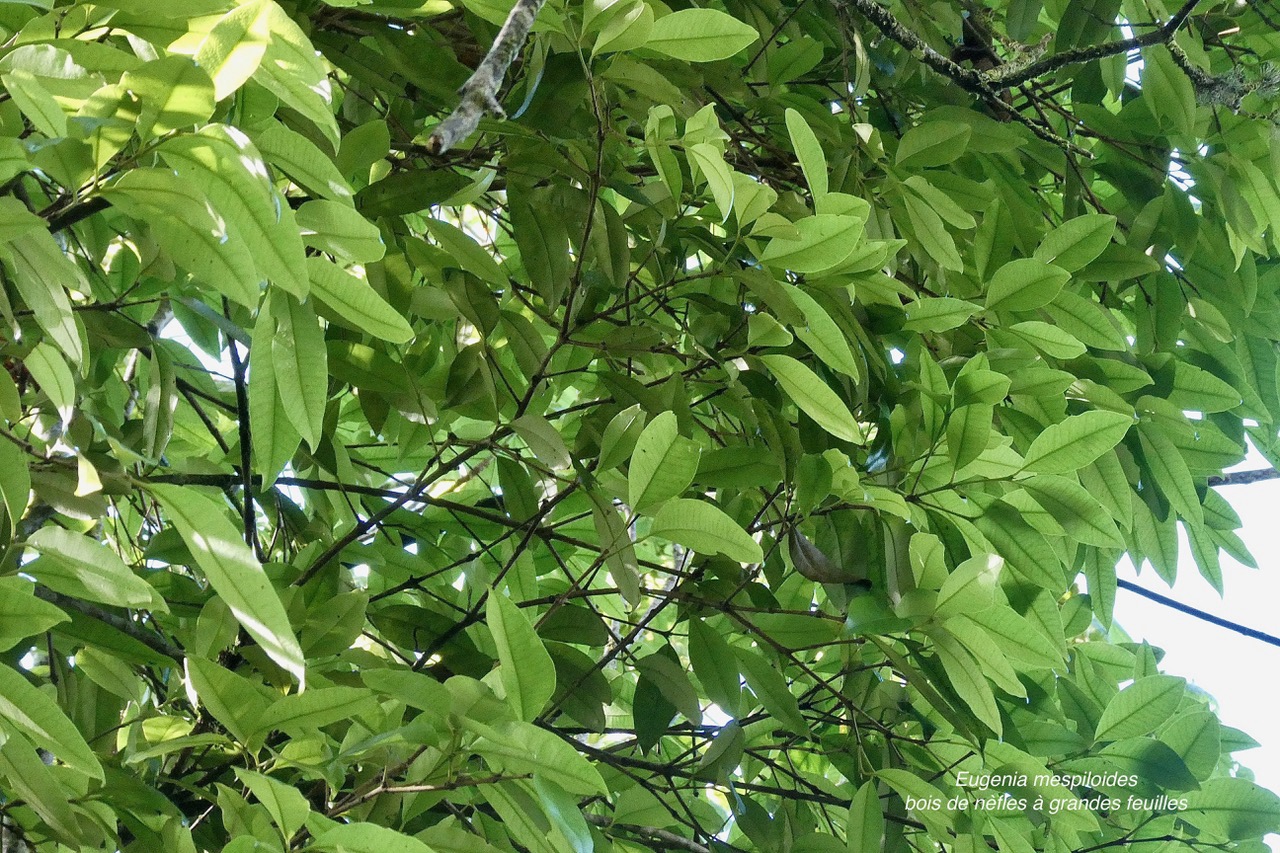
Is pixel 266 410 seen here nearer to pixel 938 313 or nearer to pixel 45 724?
pixel 45 724

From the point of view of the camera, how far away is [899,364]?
3.53 ft

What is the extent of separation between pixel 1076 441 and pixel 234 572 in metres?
0.65

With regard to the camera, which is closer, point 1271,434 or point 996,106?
point 996,106

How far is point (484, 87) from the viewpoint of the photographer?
1.69 ft

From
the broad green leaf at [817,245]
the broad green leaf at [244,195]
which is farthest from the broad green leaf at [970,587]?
the broad green leaf at [244,195]

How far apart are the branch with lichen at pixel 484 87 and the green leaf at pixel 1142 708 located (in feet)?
2.67

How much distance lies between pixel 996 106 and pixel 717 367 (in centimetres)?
45

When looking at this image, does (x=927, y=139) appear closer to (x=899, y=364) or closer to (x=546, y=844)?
(x=899, y=364)

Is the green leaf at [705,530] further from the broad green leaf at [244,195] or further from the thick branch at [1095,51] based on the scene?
the thick branch at [1095,51]

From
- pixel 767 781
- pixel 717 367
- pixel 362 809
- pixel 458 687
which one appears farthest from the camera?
pixel 767 781

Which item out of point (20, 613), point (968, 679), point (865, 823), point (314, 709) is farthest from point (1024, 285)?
point (20, 613)

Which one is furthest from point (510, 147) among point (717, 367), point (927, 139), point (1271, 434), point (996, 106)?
point (1271, 434)

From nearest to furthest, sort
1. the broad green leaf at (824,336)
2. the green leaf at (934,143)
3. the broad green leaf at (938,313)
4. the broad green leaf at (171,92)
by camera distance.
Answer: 1. the broad green leaf at (171,92)
2. the broad green leaf at (824,336)
3. the broad green leaf at (938,313)
4. the green leaf at (934,143)

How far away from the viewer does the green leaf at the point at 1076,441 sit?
0.84 metres
